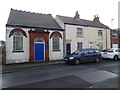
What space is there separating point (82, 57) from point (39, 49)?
5.81 meters

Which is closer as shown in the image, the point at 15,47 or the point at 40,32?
the point at 15,47

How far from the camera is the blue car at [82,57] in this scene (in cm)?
1022

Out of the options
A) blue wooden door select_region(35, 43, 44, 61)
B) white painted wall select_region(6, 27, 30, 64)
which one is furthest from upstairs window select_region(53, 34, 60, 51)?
white painted wall select_region(6, 27, 30, 64)

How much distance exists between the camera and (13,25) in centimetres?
1130

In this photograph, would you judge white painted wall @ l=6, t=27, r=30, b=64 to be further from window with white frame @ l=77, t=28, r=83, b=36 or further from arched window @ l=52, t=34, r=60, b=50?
window with white frame @ l=77, t=28, r=83, b=36

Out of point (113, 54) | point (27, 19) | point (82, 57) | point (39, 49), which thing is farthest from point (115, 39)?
point (27, 19)

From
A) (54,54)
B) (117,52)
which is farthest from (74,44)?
(117,52)

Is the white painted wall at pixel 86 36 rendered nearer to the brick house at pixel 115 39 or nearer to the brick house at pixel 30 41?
the brick house at pixel 30 41

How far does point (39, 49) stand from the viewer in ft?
41.5

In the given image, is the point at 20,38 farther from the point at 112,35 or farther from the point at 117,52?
the point at 112,35

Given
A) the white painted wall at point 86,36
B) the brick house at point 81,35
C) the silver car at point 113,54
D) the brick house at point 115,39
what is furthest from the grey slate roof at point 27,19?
the brick house at point 115,39

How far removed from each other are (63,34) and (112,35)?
12885 mm

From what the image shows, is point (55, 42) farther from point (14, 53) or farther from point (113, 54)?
point (113, 54)

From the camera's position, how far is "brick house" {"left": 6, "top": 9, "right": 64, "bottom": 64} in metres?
11.3
